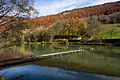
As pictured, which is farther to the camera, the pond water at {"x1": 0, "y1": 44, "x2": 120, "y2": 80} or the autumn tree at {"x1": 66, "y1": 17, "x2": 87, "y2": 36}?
the autumn tree at {"x1": 66, "y1": 17, "x2": 87, "y2": 36}

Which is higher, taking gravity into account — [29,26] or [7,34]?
[29,26]

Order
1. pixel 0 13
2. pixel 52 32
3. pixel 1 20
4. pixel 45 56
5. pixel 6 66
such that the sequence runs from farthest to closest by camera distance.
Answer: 1. pixel 52 32
2. pixel 45 56
3. pixel 6 66
4. pixel 1 20
5. pixel 0 13

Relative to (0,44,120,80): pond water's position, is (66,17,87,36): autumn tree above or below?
above

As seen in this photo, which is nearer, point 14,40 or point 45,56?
point 14,40

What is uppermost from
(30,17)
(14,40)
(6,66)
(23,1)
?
(23,1)

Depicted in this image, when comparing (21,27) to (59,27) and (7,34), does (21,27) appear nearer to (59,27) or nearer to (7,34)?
(7,34)

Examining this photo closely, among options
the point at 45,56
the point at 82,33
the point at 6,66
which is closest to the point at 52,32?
the point at 82,33

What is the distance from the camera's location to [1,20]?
7496 mm

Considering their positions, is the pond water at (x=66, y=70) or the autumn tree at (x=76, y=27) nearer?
the pond water at (x=66, y=70)

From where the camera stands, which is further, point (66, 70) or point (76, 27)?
point (76, 27)

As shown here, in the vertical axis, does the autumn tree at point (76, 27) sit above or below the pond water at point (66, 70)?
above

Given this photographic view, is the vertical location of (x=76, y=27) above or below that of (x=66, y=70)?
above

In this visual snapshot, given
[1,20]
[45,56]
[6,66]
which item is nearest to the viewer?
[1,20]

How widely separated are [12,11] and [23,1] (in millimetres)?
970
